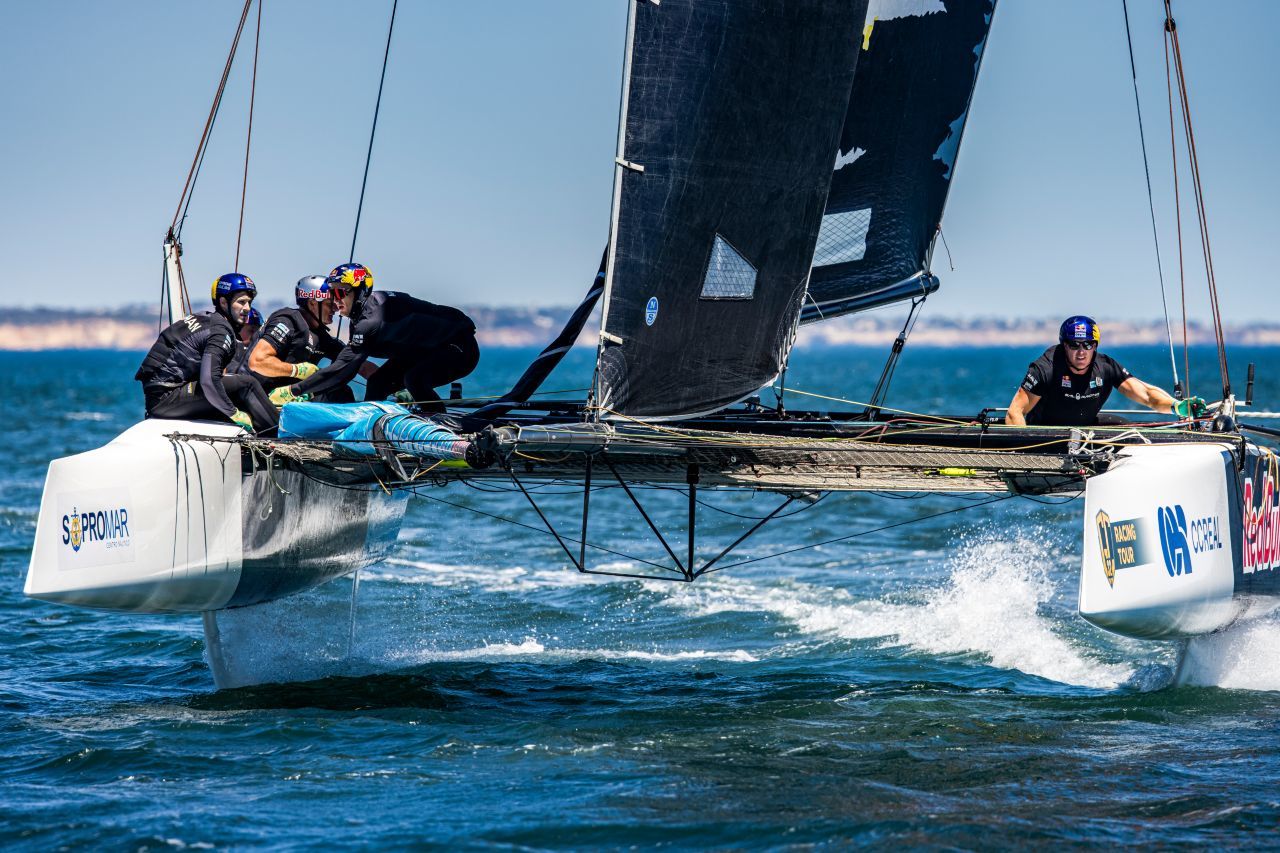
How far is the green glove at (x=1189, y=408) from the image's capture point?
7.31m

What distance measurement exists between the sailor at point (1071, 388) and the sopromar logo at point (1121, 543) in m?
1.36

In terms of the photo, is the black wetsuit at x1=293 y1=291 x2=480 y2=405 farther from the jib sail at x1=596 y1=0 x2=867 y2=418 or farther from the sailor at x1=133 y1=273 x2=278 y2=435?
the jib sail at x1=596 y1=0 x2=867 y2=418

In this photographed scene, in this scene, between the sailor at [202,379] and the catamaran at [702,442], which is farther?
the sailor at [202,379]

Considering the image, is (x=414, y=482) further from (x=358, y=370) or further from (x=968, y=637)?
(x=968, y=637)

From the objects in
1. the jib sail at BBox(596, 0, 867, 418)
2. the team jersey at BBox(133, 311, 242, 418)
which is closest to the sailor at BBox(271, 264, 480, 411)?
the team jersey at BBox(133, 311, 242, 418)

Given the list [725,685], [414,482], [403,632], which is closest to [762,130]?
[414,482]

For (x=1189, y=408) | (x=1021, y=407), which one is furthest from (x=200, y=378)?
(x=1189, y=408)

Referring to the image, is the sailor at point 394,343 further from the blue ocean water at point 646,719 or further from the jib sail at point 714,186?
the blue ocean water at point 646,719

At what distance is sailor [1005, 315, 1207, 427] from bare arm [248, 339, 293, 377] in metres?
3.61

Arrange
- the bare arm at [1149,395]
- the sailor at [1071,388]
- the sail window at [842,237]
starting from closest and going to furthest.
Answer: the sailor at [1071,388] → the bare arm at [1149,395] → the sail window at [842,237]

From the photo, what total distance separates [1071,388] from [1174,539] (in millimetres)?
1442

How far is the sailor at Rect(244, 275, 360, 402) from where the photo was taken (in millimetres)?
7156

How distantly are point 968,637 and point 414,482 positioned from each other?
3684mm

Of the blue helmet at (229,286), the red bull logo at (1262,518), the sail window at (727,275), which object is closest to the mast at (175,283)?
the blue helmet at (229,286)
